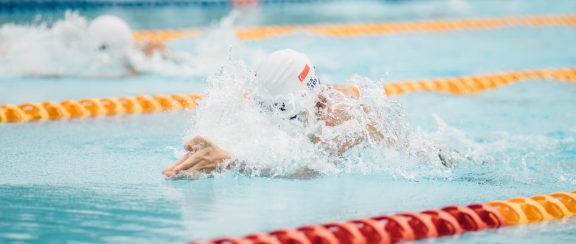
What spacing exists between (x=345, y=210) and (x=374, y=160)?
2.78 feet

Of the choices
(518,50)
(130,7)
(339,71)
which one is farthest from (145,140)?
(130,7)

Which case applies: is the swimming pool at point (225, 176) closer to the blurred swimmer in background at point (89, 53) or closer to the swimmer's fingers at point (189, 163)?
the swimmer's fingers at point (189, 163)

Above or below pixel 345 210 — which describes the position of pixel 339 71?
above

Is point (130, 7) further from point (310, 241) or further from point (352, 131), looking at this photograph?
point (310, 241)

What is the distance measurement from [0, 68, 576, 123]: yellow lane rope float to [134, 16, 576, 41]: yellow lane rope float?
12.5 feet

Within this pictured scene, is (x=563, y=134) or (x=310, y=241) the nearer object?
(x=310, y=241)

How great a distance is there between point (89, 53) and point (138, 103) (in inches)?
81.2

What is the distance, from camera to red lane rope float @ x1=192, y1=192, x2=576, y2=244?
3506 millimetres

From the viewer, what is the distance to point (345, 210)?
4.05 m

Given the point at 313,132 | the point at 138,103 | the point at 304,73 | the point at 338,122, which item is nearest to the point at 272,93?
the point at 304,73

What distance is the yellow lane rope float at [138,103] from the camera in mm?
6305

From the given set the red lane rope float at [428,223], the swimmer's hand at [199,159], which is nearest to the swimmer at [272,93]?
the swimmer's hand at [199,159]

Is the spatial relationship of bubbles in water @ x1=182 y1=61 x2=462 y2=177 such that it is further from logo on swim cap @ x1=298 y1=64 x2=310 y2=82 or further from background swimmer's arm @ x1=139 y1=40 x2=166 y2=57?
background swimmer's arm @ x1=139 y1=40 x2=166 y2=57

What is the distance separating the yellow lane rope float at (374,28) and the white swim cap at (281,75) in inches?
256
